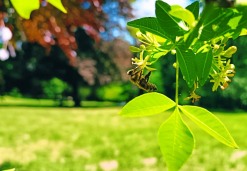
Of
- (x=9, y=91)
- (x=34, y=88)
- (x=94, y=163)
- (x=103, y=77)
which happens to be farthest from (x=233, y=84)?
(x=94, y=163)

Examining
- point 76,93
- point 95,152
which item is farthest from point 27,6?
point 76,93

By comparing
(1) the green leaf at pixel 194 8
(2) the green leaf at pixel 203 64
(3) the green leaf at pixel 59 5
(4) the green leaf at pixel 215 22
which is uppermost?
(3) the green leaf at pixel 59 5

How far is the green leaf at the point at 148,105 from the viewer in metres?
0.42

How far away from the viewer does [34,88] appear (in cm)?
2256

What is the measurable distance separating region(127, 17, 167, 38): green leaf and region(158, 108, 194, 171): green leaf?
84mm

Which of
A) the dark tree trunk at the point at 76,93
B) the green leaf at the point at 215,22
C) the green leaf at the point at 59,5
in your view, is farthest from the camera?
the dark tree trunk at the point at 76,93

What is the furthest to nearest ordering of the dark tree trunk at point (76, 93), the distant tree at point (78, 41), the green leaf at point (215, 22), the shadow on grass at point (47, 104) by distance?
the dark tree trunk at point (76, 93) < the shadow on grass at point (47, 104) < the distant tree at point (78, 41) < the green leaf at point (215, 22)

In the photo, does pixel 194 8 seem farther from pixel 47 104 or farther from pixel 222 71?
pixel 47 104

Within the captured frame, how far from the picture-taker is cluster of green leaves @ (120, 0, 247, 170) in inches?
13.0

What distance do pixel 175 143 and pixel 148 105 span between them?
50 mm

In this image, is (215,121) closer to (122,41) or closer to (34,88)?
(122,41)

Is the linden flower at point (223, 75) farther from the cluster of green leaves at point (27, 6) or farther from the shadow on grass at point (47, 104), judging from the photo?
the shadow on grass at point (47, 104)

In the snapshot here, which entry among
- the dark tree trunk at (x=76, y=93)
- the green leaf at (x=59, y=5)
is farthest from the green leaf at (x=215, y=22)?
the dark tree trunk at (x=76, y=93)

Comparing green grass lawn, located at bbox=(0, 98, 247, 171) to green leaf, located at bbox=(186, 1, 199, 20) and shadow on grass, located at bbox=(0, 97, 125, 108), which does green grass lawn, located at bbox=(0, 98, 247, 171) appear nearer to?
green leaf, located at bbox=(186, 1, 199, 20)
